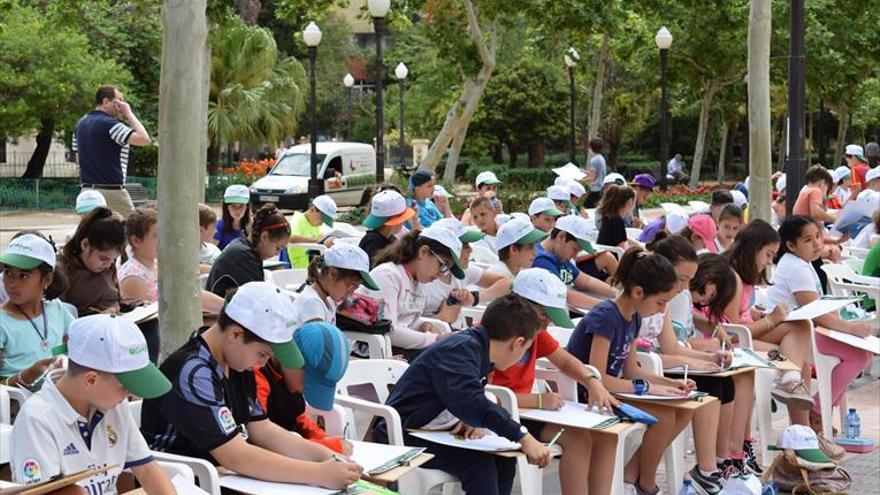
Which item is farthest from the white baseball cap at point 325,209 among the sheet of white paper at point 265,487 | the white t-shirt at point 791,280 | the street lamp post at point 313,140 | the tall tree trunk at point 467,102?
the street lamp post at point 313,140

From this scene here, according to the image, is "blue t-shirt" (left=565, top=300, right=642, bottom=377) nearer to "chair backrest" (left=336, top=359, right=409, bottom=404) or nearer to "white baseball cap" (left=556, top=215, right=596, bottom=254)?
"chair backrest" (left=336, top=359, right=409, bottom=404)

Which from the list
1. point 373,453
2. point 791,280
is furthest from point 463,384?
point 791,280

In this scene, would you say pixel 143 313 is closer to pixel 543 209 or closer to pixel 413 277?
pixel 413 277

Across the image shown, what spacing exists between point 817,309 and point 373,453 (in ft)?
13.7

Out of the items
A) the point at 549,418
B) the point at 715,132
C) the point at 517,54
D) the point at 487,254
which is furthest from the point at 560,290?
the point at 715,132

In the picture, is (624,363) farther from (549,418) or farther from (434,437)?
(434,437)

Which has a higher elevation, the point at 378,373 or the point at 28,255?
the point at 28,255

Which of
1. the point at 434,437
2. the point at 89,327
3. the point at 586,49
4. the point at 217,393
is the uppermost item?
the point at 586,49

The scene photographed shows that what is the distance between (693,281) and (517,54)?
137 ft

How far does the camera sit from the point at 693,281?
841cm

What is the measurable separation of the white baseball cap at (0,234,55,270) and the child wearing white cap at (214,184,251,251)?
5.24 meters

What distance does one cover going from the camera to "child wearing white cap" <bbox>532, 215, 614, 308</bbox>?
9336 mm

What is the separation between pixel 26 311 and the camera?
622 cm

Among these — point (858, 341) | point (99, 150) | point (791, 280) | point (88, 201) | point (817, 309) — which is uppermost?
point (99, 150)
